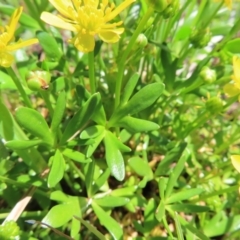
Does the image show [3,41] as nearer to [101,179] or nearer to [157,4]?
[157,4]

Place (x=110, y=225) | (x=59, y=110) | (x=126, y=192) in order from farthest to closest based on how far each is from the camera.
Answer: (x=126, y=192)
(x=110, y=225)
(x=59, y=110)

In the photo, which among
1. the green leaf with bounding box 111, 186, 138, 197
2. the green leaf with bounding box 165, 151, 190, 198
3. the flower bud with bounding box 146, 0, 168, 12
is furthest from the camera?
the green leaf with bounding box 111, 186, 138, 197

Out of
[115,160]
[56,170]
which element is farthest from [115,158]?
[56,170]

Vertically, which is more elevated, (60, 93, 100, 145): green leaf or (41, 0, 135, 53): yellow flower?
(41, 0, 135, 53): yellow flower

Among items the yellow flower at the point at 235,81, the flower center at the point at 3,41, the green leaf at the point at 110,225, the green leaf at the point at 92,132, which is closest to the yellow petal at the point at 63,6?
the flower center at the point at 3,41

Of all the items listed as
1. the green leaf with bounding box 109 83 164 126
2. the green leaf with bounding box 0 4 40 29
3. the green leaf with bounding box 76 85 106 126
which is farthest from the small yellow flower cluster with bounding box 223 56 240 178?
the green leaf with bounding box 0 4 40 29

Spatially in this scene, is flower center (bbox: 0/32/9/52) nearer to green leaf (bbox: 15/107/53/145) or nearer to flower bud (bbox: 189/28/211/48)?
green leaf (bbox: 15/107/53/145)

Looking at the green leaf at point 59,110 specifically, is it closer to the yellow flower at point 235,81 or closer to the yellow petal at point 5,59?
the yellow petal at point 5,59

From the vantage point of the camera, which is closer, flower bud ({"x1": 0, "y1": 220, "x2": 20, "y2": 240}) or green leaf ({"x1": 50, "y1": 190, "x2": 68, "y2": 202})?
flower bud ({"x1": 0, "y1": 220, "x2": 20, "y2": 240})

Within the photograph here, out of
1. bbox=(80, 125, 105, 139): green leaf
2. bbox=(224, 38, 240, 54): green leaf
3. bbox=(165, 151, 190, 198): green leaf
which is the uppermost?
bbox=(224, 38, 240, 54): green leaf
